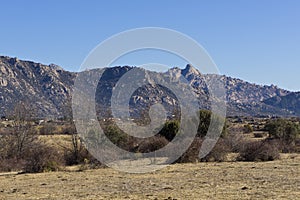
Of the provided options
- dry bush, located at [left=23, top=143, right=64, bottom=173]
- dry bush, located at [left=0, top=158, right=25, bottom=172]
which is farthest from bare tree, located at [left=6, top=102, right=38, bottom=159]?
dry bush, located at [left=23, top=143, right=64, bottom=173]

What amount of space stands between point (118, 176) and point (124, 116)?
19.5 meters

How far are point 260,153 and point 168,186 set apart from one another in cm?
1779

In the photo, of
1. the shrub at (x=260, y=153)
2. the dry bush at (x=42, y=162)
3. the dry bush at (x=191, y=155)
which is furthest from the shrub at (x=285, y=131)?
the dry bush at (x=42, y=162)

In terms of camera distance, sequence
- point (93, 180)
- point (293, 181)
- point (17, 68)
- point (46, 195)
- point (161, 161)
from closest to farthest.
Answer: point (46, 195), point (293, 181), point (93, 180), point (161, 161), point (17, 68)

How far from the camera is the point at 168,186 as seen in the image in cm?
2053

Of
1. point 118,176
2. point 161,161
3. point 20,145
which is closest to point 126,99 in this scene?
point 161,161

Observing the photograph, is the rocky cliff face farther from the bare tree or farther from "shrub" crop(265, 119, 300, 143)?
the bare tree

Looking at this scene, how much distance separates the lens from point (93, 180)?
24.3 m

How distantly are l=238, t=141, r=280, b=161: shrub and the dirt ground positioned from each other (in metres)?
9.24

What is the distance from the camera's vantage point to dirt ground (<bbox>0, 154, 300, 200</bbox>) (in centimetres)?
1744

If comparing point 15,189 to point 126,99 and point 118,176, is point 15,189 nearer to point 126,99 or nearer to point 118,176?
point 118,176

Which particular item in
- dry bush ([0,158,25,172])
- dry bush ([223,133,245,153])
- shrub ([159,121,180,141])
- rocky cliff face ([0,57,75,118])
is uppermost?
rocky cliff face ([0,57,75,118])

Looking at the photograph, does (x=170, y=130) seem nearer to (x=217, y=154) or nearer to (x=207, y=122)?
(x=207, y=122)

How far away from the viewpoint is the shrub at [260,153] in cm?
3612
